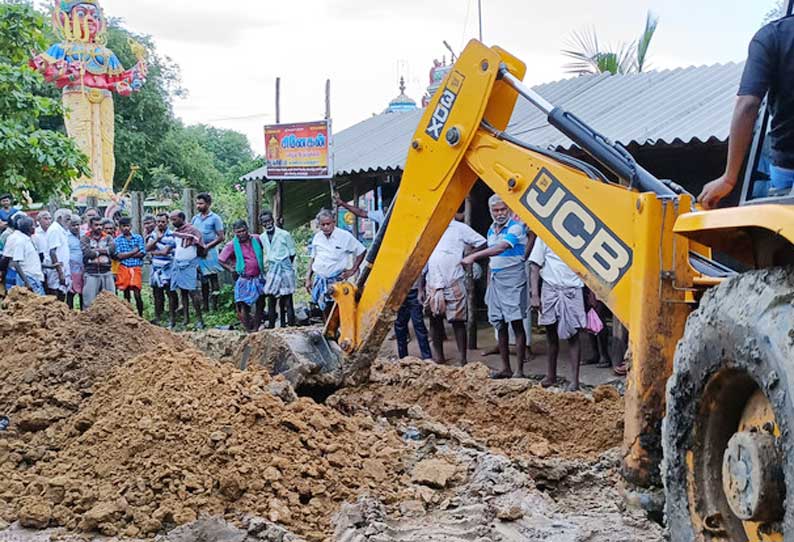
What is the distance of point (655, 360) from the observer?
2.96 meters

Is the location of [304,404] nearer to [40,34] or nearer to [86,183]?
[40,34]

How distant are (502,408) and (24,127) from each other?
6.43 metres

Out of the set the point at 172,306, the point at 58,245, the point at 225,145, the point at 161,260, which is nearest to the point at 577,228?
the point at 161,260

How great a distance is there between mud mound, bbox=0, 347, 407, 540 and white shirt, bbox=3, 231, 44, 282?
6.12m

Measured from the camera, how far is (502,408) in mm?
5469

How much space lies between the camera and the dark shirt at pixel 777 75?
259 cm

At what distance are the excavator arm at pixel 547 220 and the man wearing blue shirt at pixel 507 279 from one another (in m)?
2.74

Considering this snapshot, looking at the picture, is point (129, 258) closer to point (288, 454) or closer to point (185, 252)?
point (185, 252)

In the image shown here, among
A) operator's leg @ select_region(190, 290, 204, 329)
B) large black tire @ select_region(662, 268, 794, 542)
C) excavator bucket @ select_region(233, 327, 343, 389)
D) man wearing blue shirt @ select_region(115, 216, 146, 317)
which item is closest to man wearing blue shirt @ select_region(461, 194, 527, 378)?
excavator bucket @ select_region(233, 327, 343, 389)

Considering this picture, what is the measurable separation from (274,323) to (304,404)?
647cm

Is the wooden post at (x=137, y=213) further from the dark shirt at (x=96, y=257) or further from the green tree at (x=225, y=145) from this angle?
the green tree at (x=225, y=145)

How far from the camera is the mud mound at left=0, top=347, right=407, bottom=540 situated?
389 cm

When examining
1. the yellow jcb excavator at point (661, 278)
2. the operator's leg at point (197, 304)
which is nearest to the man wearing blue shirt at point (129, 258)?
the operator's leg at point (197, 304)

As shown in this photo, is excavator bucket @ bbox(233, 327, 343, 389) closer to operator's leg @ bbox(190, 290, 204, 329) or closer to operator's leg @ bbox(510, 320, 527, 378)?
operator's leg @ bbox(510, 320, 527, 378)
